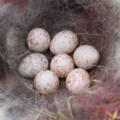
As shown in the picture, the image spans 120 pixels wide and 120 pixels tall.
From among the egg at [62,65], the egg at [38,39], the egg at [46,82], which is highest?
the egg at [38,39]

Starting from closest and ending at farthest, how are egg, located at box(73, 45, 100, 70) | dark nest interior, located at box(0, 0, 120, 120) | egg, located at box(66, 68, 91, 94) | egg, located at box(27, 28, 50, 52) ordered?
1. dark nest interior, located at box(0, 0, 120, 120)
2. egg, located at box(66, 68, 91, 94)
3. egg, located at box(73, 45, 100, 70)
4. egg, located at box(27, 28, 50, 52)

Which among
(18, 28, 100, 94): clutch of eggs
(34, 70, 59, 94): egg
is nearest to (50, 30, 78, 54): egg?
(18, 28, 100, 94): clutch of eggs

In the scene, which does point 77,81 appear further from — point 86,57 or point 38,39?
point 38,39

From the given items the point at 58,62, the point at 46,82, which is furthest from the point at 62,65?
the point at 46,82

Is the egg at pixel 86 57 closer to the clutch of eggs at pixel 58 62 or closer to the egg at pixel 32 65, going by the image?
the clutch of eggs at pixel 58 62

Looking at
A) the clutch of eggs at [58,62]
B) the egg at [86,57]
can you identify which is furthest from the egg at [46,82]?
the egg at [86,57]

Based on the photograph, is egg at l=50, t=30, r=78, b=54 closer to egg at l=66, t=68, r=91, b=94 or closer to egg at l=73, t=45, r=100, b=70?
egg at l=73, t=45, r=100, b=70
